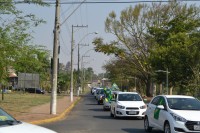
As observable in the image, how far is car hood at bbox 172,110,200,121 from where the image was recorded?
42.6ft

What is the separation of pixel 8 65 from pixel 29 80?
117ft

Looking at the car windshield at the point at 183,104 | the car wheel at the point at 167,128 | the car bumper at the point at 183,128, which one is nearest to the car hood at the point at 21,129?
the car bumper at the point at 183,128

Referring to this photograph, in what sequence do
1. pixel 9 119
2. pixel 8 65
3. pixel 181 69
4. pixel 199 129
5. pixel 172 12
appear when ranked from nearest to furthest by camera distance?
pixel 9 119
pixel 199 129
pixel 8 65
pixel 181 69
pixel 172 12

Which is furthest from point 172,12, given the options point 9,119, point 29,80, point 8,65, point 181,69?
point 9,119

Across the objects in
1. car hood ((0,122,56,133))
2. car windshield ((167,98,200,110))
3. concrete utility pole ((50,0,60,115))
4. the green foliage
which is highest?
the green foliage

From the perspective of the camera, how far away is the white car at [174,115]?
42.3ft

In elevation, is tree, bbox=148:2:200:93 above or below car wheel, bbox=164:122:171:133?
above

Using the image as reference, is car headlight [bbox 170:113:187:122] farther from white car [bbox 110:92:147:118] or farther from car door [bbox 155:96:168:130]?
white car [bbox 110:92:147:118]

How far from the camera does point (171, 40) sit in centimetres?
5816

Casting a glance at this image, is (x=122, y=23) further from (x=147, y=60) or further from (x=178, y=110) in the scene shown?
(x=178, y=110)

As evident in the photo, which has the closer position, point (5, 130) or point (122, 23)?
point (5, 130)

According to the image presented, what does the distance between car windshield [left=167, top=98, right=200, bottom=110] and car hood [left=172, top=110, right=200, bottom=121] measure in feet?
1.67

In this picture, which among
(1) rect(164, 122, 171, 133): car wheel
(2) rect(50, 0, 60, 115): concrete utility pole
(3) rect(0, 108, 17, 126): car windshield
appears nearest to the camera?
(3) rect(0, 108, 17, 126): car windshield

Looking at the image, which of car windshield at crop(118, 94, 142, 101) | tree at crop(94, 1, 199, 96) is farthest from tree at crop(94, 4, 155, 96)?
car windshield at crop(118, 94, 142, 101)
